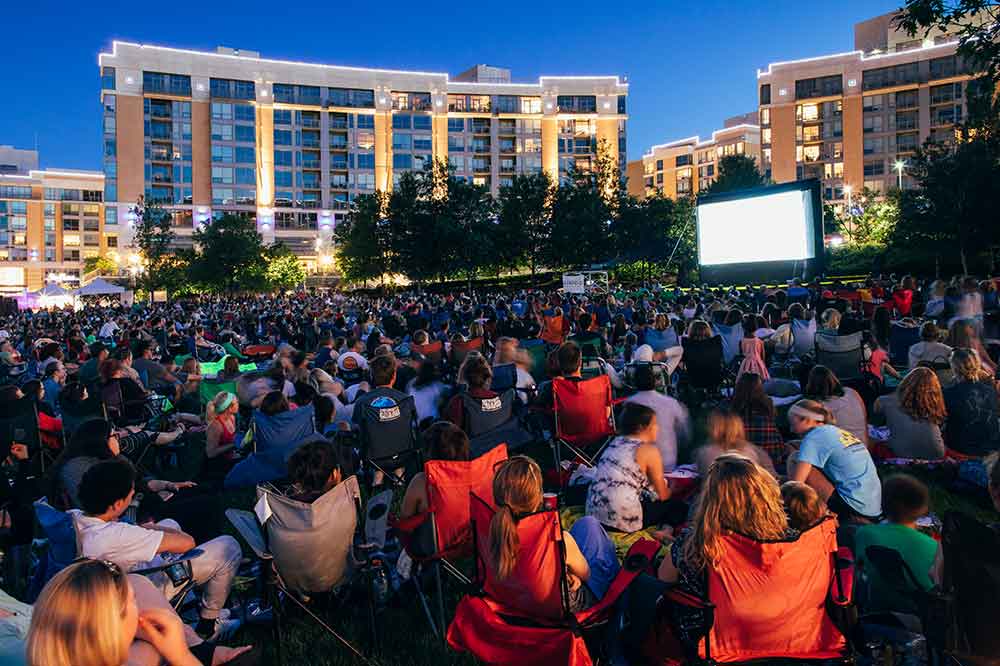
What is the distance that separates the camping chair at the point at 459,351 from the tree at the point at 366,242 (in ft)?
130

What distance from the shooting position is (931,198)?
30.8 metres

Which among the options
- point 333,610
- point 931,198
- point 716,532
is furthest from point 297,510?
point 931,198

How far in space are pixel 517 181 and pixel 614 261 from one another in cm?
857

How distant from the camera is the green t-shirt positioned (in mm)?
3447

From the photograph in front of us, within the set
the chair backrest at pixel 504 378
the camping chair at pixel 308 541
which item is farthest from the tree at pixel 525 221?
the camping chair at pixel 308 541

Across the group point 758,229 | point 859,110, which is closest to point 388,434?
point 758,229

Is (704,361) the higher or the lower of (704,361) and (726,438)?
the higher

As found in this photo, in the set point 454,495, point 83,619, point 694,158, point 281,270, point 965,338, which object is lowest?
point 454,495

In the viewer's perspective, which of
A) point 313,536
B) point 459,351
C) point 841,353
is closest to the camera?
point 313,536

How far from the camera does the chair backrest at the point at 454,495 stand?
14.9ft

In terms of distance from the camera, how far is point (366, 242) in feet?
179

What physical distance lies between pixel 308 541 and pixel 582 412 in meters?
3.40

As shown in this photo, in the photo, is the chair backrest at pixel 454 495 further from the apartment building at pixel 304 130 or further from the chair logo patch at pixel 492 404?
the apartment building at pixel 304 130

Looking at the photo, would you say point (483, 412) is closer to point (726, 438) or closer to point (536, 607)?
point (726, 438)
